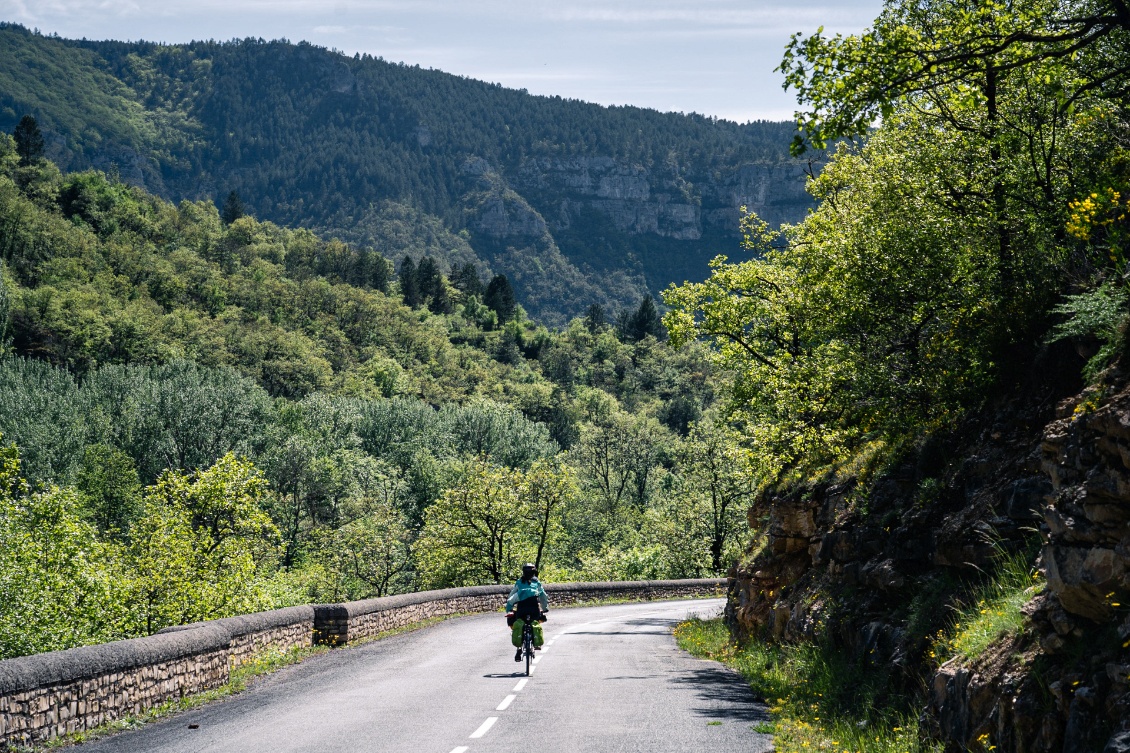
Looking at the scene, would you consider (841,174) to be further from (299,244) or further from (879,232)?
(299,244)

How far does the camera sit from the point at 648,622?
31625mm

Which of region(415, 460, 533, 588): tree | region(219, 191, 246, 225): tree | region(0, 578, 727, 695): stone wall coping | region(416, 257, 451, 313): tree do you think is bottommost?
region(415, 460, 533, 588): tree

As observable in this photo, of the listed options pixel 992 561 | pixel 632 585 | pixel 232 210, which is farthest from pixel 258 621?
pixel 232 210

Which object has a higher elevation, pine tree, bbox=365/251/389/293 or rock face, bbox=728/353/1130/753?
pine tree, bbox=365/251/389/293

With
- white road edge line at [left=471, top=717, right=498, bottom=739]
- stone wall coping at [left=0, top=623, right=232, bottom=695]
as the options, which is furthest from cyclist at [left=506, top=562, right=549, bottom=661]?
white road edge line at [left=471, top=717, right=498, bottom=739]

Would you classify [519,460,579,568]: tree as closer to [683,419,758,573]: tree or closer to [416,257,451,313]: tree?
[683,419,758,573]: tree

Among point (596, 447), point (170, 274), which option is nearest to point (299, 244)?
point (170, 274)

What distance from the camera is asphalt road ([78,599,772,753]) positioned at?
1011cm

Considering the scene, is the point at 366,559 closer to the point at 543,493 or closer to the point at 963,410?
the point at 543,493

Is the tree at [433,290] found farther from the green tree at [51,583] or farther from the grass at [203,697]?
the grass at [203,697]

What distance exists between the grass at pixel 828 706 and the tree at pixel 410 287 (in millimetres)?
175596

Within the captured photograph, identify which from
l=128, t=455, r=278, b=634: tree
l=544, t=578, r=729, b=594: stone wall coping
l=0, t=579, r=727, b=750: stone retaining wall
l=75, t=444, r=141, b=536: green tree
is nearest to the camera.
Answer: l=0, t=579, r=727, b=750: stone retaining wall

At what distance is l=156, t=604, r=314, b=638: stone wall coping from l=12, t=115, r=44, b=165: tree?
147 m

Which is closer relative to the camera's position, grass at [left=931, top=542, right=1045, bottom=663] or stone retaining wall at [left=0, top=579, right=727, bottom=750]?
grass at [left=931, top=542, right=1045, bottom=663]
